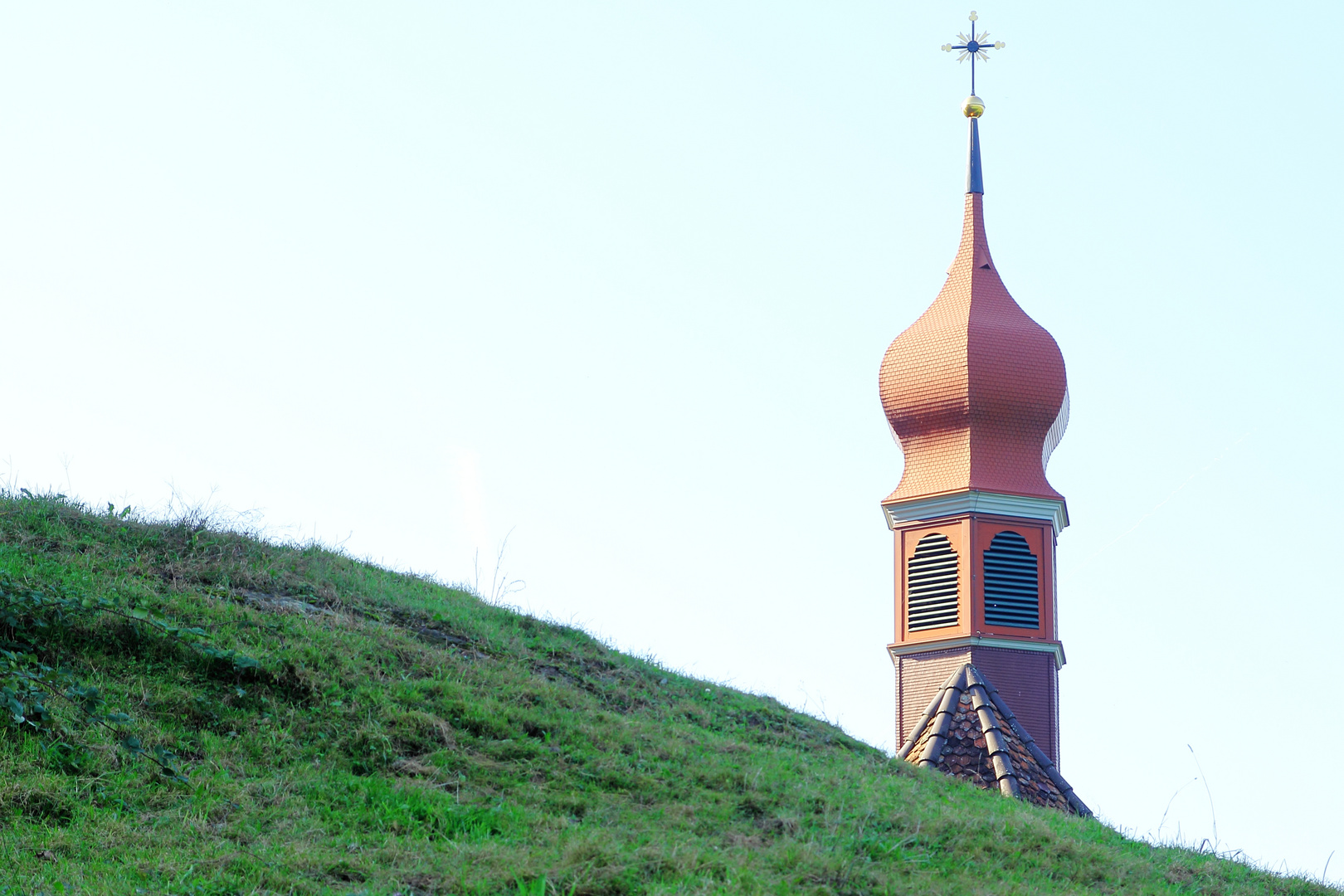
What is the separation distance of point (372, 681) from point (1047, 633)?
17.0 m

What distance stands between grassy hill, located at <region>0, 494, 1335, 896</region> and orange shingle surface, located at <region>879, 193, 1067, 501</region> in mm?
15162

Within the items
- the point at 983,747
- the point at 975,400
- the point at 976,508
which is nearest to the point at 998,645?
the point at 976,508

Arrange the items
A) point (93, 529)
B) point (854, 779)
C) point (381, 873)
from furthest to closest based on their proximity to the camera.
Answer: point (93, 529) < point (854, 779) < point (381, 873)

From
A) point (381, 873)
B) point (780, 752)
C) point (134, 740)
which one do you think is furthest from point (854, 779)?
point (134, 740)

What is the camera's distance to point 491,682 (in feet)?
38.6

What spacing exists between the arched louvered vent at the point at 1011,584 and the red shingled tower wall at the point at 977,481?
1.0 inches

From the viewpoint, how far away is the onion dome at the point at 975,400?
28.1 meters

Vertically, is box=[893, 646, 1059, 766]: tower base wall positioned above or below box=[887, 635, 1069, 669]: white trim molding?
below

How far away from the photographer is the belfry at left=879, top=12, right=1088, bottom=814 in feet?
84.8

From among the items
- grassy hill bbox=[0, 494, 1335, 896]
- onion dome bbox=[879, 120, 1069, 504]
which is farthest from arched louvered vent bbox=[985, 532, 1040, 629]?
grassy hill bbox=[0, 494, 1335, 896]

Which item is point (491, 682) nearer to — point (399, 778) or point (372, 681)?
point (372, 681)

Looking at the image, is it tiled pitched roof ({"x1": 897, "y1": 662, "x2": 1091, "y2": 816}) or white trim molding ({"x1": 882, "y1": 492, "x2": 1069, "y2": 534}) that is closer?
tiled pitched roof ({"x1": 897, "y1": 662, "x2": 1091, "y2": 816})

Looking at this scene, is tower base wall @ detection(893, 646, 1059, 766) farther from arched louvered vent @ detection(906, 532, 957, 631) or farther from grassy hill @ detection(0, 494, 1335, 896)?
grassy hill @ detection(0, 494, 1335, 896)

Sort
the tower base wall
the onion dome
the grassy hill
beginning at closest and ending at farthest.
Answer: the grassy hill → the tower base wall → the onion dome
